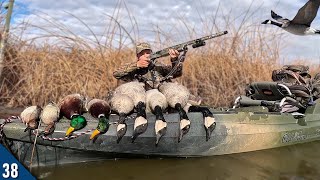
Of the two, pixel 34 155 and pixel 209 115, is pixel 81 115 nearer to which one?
pixel 34 155

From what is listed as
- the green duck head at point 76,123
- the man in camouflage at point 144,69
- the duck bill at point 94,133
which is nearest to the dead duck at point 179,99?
the man in camouflage at point 144,69

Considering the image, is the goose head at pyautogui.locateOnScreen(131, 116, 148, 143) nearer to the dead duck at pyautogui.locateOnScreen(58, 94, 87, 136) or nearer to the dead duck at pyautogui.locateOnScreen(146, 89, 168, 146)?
the dead duck at pyautogui.locateOnScreen(146, 89, 168, 146)

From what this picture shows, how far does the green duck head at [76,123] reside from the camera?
4.25m

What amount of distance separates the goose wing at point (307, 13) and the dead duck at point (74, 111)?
404 centimetres

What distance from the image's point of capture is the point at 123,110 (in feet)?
14.7

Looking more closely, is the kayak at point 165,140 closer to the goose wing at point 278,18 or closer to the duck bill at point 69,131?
the duck bill at point 69,131

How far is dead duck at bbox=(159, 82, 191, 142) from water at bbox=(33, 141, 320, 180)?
15.1 inches

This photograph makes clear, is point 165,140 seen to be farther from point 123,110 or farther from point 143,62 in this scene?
point 143,62

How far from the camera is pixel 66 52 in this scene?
7848 millimetres

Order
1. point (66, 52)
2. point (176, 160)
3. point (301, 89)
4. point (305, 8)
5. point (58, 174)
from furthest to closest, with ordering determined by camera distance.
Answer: point (66, 52) → point (305, 8) → point (301, 89) → point (176, 160) → point (58, 174)

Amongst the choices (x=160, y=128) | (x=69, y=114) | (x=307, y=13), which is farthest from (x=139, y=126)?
(x=307, y=13)

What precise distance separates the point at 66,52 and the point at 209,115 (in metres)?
4.03

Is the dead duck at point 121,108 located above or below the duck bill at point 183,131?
above

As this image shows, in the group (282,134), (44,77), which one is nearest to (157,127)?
(282,134)
